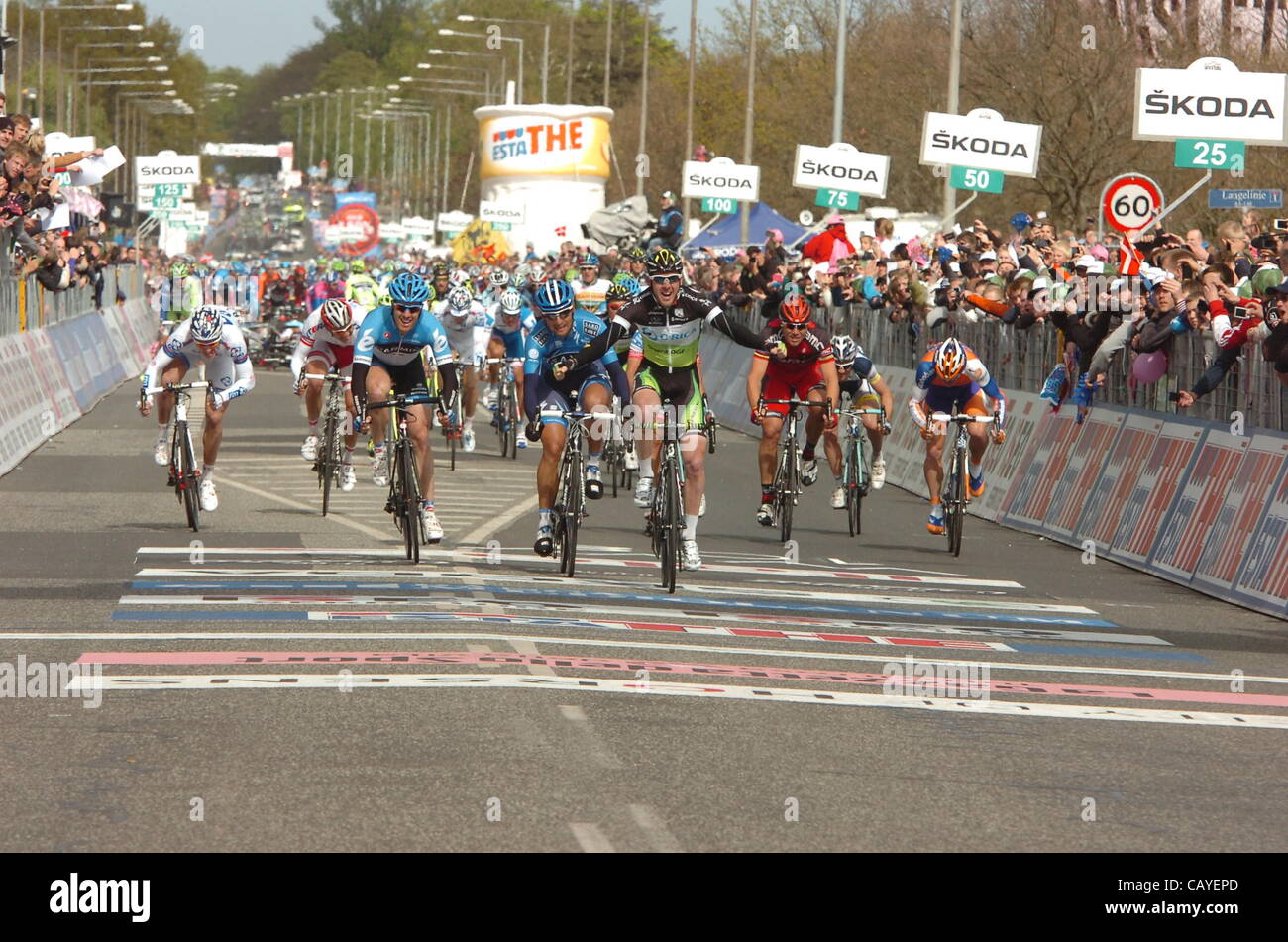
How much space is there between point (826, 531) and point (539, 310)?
17.2ft

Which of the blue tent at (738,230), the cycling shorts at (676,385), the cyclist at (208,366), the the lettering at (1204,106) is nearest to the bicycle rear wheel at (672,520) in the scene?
the cycling shorts at (676,385)

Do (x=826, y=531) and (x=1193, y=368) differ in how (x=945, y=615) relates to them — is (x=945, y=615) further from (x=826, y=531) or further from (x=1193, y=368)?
(x=826, y=531)

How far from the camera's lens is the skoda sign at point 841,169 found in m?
37.5

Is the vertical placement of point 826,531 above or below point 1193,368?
below

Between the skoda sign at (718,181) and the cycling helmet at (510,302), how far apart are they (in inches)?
808

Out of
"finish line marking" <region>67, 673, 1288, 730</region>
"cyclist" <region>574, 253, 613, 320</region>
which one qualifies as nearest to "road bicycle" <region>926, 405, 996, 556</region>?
"finish line marking" <region>67, 673, 1288, 730</region>

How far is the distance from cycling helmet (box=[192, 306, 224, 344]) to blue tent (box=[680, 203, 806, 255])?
31197 millimetres

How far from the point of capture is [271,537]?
1898 centimetres

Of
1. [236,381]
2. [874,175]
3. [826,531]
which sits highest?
[874,175]

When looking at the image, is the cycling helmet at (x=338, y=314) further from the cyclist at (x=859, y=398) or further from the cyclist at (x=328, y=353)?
the cyclist at (x=859, y=398)

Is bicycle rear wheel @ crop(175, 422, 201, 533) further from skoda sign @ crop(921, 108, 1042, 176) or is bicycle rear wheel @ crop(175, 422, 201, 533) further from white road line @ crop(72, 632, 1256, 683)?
skoda sign @ crop(921, 108, 1042, 176)

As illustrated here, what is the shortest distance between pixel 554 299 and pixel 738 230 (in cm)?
3673
